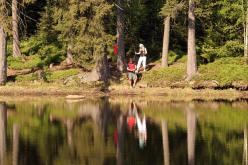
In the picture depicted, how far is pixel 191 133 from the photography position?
2083cm

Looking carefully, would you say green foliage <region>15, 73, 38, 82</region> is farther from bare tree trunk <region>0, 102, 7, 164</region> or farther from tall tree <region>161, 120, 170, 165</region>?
tall tree <region>161, 120, 170, 165</region>

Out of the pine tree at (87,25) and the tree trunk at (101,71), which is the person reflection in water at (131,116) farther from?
the pine tree at (87,25)

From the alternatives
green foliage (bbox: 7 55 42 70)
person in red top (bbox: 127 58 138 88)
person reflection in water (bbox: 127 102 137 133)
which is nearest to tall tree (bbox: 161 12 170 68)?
person in red top (bbox: 127 58 138 88)

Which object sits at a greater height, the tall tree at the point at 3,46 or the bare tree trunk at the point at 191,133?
the tall tree at the point at 3,46

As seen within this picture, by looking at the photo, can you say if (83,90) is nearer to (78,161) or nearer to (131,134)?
(131,134)

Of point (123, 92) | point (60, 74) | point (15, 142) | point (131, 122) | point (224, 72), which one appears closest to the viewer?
point (15, 142)

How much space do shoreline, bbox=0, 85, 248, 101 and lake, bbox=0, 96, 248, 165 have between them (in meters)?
2.23

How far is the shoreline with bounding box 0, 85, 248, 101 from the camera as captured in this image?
1291 inches

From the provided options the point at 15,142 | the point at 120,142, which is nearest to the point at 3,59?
the point at 15,142

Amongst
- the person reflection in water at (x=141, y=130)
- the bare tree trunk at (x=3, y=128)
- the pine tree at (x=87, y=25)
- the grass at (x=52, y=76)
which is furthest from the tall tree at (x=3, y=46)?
the person reflection in water at (x=141, y=130)

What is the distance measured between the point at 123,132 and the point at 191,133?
7.54ft

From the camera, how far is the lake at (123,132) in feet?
55.3

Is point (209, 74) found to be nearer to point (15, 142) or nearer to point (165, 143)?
point (165, 143)

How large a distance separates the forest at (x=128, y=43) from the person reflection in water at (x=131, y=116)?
6351 mm
